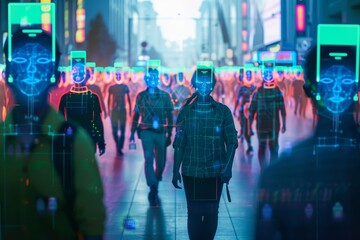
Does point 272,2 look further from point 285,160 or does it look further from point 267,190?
point 267,190

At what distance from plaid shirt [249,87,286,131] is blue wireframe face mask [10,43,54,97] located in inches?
220

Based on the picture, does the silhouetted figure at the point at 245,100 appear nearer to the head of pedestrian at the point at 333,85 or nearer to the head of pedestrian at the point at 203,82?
the head of pedestrian at the point at 333,85

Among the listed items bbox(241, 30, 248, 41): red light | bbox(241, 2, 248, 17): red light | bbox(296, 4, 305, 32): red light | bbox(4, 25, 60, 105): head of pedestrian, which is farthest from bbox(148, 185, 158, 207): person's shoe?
bbox(241, 2, 248, 17): red light

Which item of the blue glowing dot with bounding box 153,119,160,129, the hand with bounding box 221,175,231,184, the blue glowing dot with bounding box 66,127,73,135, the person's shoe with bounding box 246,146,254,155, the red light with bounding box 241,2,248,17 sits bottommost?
the person's shoe with bounding box 246,146,254,155

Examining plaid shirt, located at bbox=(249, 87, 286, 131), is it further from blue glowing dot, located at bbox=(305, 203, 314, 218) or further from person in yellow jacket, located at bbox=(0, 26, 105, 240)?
person in yellow jacket, located at bbox=(0, 26, 105, 240)

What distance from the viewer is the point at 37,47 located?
1009 cm

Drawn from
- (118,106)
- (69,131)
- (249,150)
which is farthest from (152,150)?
(249,150)

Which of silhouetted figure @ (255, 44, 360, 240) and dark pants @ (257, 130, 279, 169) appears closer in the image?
silhouetted figure @ (255, 44, 360, 240)

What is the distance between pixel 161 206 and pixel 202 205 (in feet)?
12.6

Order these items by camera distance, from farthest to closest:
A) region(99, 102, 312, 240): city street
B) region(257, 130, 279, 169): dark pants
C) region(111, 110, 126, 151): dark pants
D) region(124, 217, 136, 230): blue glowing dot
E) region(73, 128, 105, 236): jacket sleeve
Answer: region(111, 110, 126, 151): dark pants
region(257, 130, 279, 169): dark pants
region(124, 217, 136, 230): blue glowing dot
region(73, 128, 105, 236): jacket sleeve
region(99, 102, 312, 240): city street
